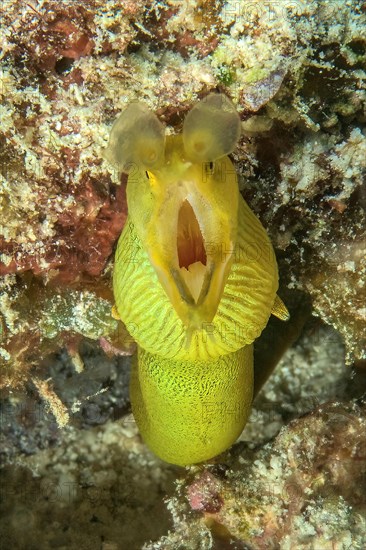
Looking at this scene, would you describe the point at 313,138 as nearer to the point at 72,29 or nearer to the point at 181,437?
the point at 72,29

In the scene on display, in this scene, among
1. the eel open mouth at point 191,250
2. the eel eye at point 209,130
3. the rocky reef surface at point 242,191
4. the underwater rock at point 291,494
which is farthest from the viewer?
the underwater rock at point 291,494

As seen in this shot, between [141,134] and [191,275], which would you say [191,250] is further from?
[141,134]

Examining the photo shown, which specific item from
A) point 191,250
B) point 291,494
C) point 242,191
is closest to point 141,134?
point 191,250

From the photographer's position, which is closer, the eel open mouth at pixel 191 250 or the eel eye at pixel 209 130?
the eel eye at pixel 209 130

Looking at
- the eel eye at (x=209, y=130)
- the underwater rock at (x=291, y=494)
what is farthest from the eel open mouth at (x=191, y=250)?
the underwater rock at (x=291, y=494)

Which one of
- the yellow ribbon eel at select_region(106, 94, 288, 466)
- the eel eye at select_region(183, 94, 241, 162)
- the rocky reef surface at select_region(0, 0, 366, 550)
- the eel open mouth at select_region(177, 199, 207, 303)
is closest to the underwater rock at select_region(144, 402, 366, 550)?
the rocky reef surface at select_region(0, 0, 366, 550)

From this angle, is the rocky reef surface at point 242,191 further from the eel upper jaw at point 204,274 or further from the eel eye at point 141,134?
the eel upper jaw at point 204,274

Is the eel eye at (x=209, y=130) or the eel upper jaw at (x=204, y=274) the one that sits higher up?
the eel eye at (x=209, y=130)

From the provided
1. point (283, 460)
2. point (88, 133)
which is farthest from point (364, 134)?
point (283, 460)

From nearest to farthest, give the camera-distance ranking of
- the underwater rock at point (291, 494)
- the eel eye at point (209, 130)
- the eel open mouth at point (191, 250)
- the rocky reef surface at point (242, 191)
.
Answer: the eel eye at point (209, 130), the eel open mouth at point (191, 250), the rocky reef surface at point (242, 191), the underwater rock at point (291, 494)

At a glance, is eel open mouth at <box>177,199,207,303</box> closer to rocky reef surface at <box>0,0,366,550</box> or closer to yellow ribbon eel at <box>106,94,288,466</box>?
yellow ribbon eel at <box>106,94,288,466</box>
